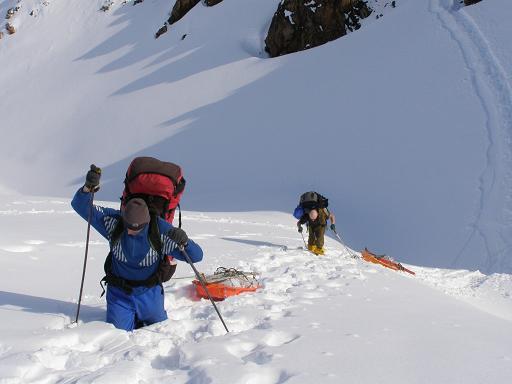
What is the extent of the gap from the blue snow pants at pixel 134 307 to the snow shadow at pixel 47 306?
0.63ft

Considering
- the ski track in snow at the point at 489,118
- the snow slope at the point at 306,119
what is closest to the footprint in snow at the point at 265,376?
the snow slope at the point at 306,119

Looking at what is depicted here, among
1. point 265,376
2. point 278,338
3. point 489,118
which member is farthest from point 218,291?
point 489,118

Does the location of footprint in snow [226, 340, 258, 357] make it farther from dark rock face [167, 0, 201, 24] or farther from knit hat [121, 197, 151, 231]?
dark rock face [167, 0, 201, 24]

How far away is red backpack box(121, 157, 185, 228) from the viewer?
158 inches

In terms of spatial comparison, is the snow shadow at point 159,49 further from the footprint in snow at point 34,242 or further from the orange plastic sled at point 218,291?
the orange plastic sled at point 218,291

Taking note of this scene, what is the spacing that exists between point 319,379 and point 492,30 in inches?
785

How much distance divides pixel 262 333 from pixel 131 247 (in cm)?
129

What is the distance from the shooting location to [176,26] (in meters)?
31.2

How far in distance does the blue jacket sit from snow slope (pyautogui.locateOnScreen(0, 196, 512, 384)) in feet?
1.59

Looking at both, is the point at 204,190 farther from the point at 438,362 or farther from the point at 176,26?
the point at 176,26

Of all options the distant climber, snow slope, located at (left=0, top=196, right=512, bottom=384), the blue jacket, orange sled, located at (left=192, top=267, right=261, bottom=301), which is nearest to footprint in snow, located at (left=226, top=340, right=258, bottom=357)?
snow slope, located at (left=0, top=196, right=512, bottom=384)

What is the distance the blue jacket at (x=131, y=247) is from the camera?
393 centimetres

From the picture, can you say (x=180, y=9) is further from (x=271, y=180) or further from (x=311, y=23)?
(x=271, y=180)

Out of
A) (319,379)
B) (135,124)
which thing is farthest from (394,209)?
(135,124)
